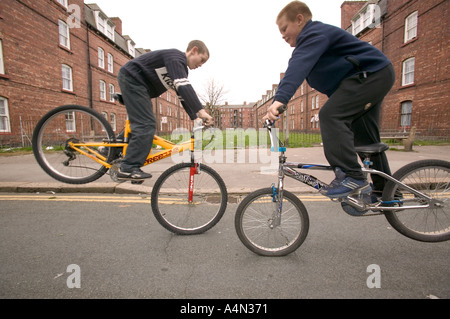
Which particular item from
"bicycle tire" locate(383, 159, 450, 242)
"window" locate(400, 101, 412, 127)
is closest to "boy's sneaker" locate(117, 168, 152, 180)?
"bicycle tire" locate(383, 159, 450, 242)

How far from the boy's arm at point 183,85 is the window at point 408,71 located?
1956 cm

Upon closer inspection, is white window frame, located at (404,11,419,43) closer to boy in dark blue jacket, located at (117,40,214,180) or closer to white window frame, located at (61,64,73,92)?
boy in dark blue jacket, located at (117,40,214,180)

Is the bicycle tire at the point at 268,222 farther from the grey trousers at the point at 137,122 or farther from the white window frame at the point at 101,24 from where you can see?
the white window frame at the point at 101,24

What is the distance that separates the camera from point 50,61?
47.6 ft

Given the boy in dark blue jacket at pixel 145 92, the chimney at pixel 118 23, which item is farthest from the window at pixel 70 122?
the chimney at pixel 118 23

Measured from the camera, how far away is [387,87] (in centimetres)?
207

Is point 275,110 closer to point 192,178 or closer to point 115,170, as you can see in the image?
point 192,178

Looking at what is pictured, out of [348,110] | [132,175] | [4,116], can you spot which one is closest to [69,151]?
[132,175]

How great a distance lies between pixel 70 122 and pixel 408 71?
20.9 metres

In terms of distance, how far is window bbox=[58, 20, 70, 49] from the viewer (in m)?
15.7

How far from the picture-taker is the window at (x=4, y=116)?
11.6 m

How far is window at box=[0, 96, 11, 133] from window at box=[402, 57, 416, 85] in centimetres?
2425
